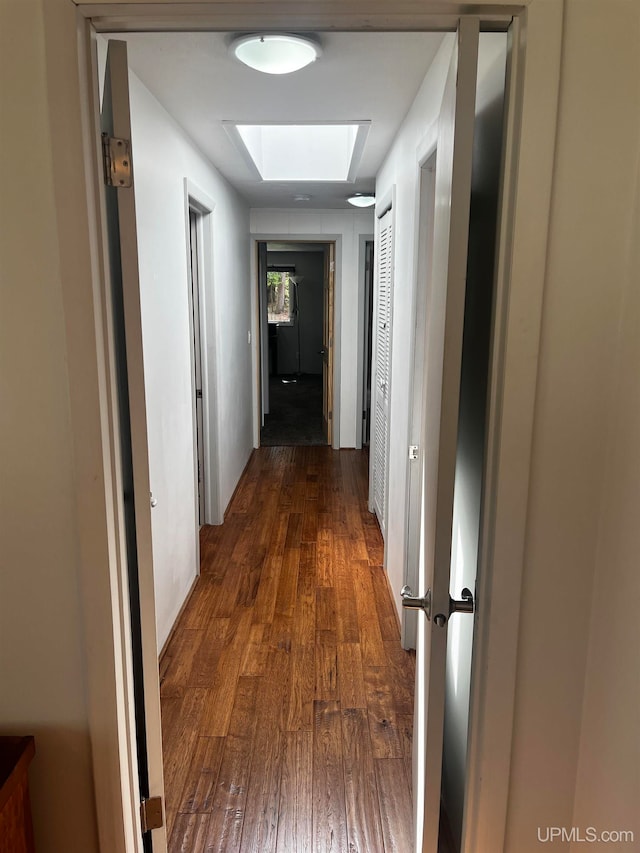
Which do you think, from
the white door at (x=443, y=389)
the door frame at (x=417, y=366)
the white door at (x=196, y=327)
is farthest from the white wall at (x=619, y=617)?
the white door at (x=196, y=327)

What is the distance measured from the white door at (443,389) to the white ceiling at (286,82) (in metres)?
0.90

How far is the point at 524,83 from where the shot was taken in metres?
1.08

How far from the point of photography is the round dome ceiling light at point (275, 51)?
73.9 inches

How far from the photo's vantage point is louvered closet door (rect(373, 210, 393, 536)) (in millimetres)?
3523

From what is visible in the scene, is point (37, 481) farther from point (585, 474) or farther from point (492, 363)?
point (585, 474)

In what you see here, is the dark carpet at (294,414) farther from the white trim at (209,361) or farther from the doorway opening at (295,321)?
the white trim at (209,361)

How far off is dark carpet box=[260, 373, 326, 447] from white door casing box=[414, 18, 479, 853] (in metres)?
5.21

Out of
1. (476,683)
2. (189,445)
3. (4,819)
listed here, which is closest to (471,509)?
(476,683)

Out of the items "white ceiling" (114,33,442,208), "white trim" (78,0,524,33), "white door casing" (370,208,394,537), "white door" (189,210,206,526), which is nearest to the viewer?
"white trim" (78,0,524,33)

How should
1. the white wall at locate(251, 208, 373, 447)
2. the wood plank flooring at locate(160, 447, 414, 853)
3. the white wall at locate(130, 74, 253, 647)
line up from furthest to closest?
1. the white wall at locate(251, 208, 373, 447)
2. the white wall at locate(130, 74, 253, 647)
3. the wood plank flooring at locate(160, 447, 414, 853)

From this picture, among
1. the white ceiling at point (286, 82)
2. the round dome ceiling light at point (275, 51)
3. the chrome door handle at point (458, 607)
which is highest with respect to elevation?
the white ceiling at point (286, 82)

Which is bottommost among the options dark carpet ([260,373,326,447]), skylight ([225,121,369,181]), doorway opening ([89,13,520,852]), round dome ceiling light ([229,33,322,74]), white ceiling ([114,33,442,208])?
doorway opening ([89,13,520,852])

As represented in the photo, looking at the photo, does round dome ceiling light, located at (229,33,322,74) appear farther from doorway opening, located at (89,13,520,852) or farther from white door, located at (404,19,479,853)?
doorway opening, located at (89,13,520,852)

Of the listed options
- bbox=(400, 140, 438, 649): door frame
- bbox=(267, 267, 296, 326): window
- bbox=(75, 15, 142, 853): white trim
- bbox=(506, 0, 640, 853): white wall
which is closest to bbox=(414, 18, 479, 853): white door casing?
bbox=(506, 0, 640, 853): white wall
